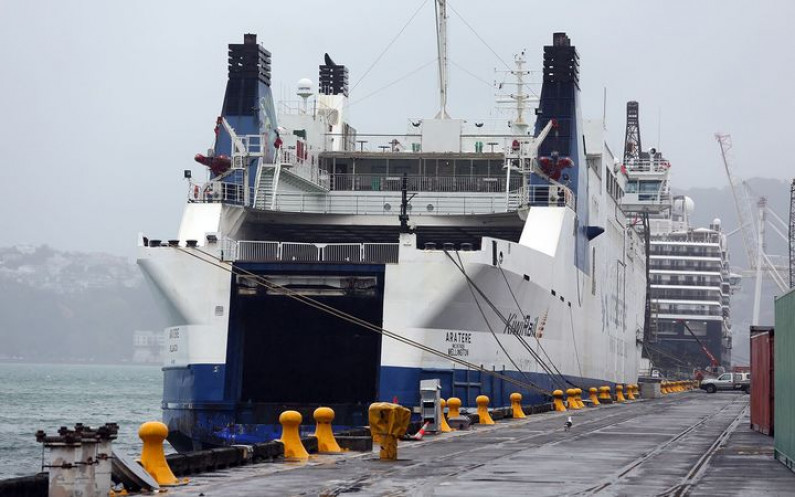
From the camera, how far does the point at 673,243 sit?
131500 millimetres

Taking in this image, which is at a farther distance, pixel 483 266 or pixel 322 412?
pixel 483 266

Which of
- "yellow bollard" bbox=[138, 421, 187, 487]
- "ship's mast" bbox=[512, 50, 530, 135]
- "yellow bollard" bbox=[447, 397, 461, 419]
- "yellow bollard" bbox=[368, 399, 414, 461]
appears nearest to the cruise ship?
"ship's mast" bbox=[512, 50, 530, 135]

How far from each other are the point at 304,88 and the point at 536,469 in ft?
97.2

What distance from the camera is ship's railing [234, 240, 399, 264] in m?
33.8

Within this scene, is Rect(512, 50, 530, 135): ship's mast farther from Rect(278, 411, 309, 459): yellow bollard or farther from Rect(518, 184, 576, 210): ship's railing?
Rect(278, 411, 309, 459): yellow bollard

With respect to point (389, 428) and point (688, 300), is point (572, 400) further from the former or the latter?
point (688, 300)

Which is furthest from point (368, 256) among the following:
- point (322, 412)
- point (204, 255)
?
point (322, 412)

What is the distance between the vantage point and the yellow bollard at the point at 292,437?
20594 millimetres

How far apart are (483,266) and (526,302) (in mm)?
4844

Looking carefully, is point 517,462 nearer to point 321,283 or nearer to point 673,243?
point 321,283

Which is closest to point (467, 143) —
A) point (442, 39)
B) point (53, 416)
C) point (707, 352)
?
point (442, 39)

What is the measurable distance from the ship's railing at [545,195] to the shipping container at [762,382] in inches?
383

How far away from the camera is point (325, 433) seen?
22188 mm

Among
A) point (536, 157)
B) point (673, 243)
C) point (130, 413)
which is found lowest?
point (130, 413)
